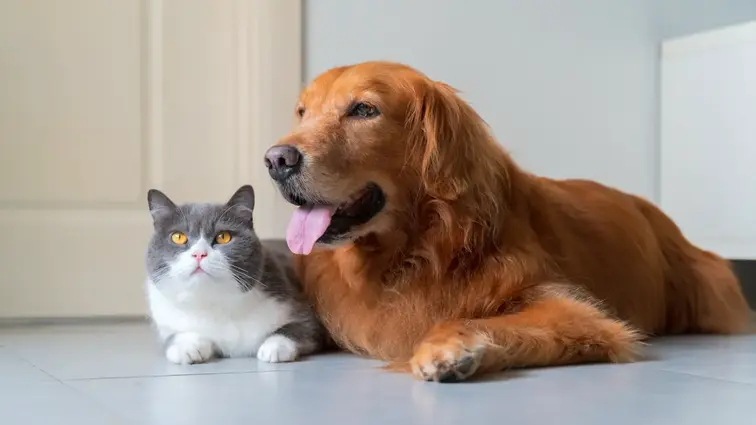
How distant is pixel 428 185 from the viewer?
1.77 metres

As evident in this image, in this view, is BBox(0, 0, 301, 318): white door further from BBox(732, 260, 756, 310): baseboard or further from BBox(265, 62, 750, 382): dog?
BBox(732, 260, 756, 310): baseboard

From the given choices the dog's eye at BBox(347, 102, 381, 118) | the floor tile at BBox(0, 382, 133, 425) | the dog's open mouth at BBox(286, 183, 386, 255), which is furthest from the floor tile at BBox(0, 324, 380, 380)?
the dog's eye at BBox(347, 102, 381, 118)

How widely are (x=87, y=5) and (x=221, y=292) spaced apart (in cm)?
132

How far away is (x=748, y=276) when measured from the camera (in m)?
3.29

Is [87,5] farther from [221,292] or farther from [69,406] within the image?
[69,406]

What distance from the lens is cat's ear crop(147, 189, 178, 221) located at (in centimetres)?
189

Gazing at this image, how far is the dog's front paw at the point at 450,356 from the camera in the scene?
1515 mm

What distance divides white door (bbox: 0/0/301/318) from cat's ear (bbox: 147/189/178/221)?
34.8 inches

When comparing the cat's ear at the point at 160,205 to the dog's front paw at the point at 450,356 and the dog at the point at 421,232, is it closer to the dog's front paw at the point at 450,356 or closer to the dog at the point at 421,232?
the dog at the point at 421,232

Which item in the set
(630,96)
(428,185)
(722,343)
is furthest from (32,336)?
(630,96)

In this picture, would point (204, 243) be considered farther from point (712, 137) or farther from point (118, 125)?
point (712, 137)

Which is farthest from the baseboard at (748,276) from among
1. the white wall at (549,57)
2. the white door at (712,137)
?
the white wall at (549,57)

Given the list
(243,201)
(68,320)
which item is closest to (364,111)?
(243,201)

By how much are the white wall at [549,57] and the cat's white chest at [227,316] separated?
44.1 inches
